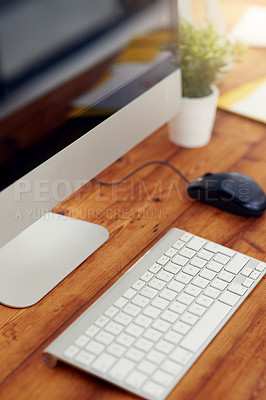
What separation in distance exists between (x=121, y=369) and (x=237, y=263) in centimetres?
26

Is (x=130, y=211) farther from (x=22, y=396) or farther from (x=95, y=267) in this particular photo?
(x=22, y=396)

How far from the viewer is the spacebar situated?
0.68 meters

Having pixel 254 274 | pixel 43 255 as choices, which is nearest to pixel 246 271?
pixel 254 274

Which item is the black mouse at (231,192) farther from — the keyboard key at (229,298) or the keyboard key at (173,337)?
the keyboard key at (173,337)

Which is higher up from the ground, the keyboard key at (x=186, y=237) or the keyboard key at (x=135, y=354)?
the keyboard key at (x=186, y=237)

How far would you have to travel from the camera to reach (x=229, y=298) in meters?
0.75

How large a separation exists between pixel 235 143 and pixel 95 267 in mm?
465

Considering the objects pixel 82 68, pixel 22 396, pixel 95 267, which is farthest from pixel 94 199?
pixel 22 396

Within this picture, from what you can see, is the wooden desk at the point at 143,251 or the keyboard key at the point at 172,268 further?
the keyboard key at the point at 172,268

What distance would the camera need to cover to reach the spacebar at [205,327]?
0.68m

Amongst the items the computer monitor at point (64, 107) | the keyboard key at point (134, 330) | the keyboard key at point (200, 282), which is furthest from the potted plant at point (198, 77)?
the keyboard key at point (134, 330)

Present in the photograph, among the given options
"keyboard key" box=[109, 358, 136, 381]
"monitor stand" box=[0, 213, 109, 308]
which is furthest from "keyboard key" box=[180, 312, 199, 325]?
"monitor stand" box=[0, 213, 109, 308]

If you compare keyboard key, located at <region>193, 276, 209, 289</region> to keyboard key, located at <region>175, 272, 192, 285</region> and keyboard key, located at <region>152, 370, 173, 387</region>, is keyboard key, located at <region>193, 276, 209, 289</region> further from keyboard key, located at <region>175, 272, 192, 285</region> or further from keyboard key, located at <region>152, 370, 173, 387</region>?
keyboard key, located at <region>152, 370, 173, 387</region>

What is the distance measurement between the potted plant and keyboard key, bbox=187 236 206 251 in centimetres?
33
